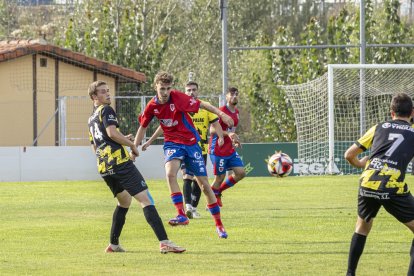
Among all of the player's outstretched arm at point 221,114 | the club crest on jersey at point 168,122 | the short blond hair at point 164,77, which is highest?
the short blond hair at point 164,77

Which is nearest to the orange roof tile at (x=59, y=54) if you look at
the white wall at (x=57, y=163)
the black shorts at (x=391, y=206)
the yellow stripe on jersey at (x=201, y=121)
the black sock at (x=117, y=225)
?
the white wall at (x=57, y=163)

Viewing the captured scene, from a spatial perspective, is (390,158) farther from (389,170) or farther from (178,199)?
(178,199)

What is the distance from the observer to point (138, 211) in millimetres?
17922

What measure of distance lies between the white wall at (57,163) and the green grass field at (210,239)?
23.7 ft

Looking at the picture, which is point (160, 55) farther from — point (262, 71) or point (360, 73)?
point (360, 73)

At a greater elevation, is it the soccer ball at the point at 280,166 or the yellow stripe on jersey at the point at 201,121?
the yellow stripe on jersey at the point at 201,121

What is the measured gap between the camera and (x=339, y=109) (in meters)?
32.2

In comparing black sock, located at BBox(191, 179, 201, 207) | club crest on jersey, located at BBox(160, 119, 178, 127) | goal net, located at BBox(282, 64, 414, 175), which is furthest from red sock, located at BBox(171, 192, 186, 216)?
goal net, located at BBox(282, 64, 414, 175)

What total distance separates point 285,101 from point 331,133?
12.8m

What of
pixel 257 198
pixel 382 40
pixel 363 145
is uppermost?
pixel 382 40

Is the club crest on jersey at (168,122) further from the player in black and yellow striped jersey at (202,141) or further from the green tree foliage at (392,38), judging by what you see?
the green tree foliage at (392,38)

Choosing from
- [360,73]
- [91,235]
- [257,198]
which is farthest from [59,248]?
[360,73]

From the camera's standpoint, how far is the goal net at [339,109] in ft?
97.8

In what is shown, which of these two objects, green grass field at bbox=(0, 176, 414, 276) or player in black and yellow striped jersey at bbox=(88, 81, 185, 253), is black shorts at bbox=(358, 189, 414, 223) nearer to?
green grass field at bbox=(0, 176, 414, 276)
